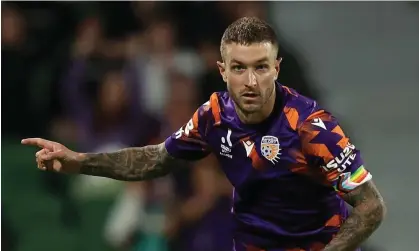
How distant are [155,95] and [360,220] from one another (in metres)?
3.21

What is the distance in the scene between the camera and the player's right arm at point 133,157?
3.64m

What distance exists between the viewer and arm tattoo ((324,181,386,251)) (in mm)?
3037

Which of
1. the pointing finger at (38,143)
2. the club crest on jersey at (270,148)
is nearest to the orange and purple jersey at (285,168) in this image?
the club crest on jersey at (270,148)

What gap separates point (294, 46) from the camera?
6246 millimetres

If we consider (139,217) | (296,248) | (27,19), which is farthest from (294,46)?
(296,248)

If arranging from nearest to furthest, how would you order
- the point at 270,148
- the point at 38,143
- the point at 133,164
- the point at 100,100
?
the point at 270,148 → the point at 38,143 → the point at 133,164 → the point at 100,100

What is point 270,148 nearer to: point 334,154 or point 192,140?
point 334,154

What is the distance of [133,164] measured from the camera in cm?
382

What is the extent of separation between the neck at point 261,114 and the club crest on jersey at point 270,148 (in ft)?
0.27

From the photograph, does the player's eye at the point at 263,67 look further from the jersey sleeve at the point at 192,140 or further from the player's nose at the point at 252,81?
the jersey sleeve at the point at 192,140

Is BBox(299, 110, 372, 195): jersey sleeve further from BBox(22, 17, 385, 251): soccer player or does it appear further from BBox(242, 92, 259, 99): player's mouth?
BBox(242, 92, 259, 99): player's mouth

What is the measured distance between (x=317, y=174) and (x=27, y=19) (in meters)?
4.00

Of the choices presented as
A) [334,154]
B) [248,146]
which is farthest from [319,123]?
[248,146]

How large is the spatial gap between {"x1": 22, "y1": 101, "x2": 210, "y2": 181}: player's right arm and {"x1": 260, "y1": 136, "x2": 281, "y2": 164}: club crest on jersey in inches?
15.3
